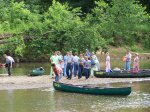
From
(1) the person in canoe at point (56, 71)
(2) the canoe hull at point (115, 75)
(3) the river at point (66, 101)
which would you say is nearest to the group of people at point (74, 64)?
(2) the canoe hull at point (115, 75)

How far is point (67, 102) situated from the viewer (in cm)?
2506

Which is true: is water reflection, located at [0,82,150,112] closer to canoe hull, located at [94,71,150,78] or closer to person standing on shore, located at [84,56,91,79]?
person standing on shore, located at [84,56,91,79]

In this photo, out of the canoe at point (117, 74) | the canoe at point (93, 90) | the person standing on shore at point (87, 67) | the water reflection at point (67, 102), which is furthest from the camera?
the canoe at point (117, 74)

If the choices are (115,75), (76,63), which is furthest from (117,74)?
(76,63)

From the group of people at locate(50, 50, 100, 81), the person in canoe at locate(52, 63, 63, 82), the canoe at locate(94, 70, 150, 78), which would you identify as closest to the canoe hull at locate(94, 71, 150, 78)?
the canoe at locate(94, 70, 150, 78)

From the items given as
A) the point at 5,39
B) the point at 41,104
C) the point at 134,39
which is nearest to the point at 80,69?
the point at 41,104

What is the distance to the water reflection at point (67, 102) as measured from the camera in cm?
2297

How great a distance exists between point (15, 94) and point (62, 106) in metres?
4.95

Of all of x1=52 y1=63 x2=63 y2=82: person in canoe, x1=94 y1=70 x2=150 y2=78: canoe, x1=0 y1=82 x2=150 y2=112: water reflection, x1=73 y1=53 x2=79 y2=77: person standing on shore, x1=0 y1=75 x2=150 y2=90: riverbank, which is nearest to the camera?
x1=0 y1=82 x2=150 y2=112: water reflection

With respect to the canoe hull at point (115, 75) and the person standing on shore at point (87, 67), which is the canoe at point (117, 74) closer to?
the canoe hull at point (115, 75)

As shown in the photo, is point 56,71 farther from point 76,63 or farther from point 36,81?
point 76,63

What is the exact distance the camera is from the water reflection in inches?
904

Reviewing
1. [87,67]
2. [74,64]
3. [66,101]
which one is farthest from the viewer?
[74,64]

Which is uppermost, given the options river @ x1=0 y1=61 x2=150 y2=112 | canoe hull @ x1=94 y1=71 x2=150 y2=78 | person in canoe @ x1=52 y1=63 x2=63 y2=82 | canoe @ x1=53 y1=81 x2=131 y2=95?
person in canoe @ x1=52 y1=63 x2=63 y2=82
